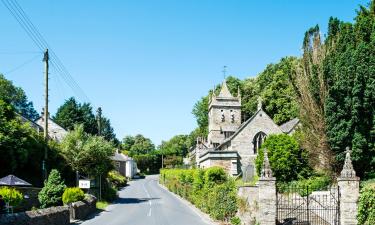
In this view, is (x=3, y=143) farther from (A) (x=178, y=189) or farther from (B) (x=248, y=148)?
(B) (x=248, y=148)

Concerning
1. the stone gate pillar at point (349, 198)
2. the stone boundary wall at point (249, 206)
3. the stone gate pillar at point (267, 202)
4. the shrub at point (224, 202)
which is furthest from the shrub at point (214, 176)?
the stone gate pillar at point (349, 198)

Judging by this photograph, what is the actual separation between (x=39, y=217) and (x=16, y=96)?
242ft

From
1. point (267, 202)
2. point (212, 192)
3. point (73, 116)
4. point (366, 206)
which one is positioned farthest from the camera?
point (73, 116)

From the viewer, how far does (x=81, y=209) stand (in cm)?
2905

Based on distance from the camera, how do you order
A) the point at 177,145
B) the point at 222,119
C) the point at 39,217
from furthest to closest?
the point at 177,145 → the point at 222,119 → the point at 39,217

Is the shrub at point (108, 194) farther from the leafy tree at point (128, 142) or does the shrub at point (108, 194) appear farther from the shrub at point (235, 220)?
the leafy tree at point (128, 142)

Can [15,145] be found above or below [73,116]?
below

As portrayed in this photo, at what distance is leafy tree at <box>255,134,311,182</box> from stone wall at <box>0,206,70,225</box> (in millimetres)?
22475

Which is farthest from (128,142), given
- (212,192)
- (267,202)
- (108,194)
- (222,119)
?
(267,202)

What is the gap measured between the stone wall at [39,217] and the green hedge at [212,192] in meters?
8.90

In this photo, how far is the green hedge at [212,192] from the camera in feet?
89.3

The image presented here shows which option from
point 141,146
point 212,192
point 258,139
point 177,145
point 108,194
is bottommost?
point 108,194

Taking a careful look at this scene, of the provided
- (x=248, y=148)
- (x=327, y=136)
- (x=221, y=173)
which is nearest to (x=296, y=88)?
(x=327, y=136)

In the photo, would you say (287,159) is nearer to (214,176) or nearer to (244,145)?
(214,176)
